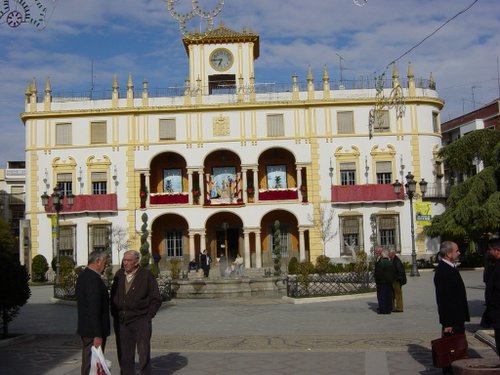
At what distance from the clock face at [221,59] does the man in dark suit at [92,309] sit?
1527 inches

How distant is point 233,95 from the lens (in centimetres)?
4353

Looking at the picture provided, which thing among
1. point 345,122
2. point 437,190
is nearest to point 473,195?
point 437,190

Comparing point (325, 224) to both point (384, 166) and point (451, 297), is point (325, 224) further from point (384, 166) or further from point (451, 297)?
point (451, 297)

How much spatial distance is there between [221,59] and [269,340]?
117 ft

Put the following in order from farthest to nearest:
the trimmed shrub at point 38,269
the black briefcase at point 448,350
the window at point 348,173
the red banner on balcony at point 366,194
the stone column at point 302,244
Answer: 1. the window at point 348,173
2. the stone column at point 302,244
3. the red banner on balcony at point 366,194
4. the trimmed shrub at point 38,269
5. the black briefcase at point 448,350

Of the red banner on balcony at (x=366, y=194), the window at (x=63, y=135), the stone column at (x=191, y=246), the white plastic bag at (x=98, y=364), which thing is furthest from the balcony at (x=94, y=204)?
the white plastic bag at (x=98, y=364)

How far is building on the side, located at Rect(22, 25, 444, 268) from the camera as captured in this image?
42.3 m

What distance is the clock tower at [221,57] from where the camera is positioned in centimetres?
4553

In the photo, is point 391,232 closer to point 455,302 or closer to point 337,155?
point 337,155

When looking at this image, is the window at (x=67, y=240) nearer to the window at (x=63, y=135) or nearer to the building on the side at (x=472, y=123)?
the window at (x=63, y=135)

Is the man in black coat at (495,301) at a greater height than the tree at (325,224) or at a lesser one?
lesser

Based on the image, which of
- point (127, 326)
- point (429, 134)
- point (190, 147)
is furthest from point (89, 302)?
point (429, 134)

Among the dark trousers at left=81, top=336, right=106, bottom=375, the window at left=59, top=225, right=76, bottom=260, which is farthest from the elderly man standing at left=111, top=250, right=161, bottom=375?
the window at left=59, top=225, right=76, bottom=260

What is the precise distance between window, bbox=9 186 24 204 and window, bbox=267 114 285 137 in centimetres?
3151
